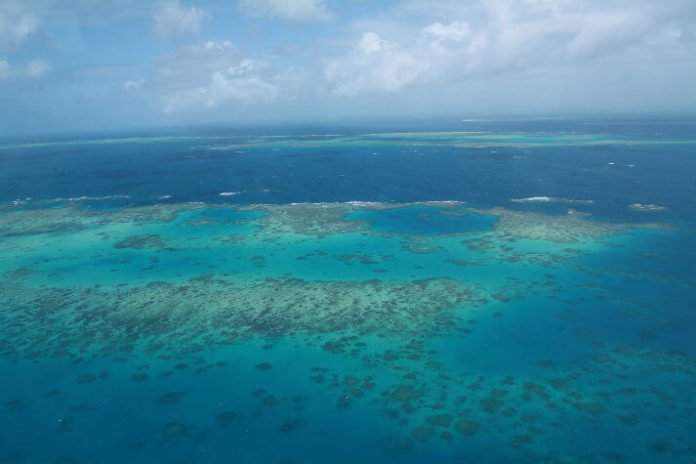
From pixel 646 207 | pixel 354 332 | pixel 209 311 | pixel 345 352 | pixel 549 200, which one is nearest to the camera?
pixel 345 352

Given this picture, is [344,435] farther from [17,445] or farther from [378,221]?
[378,221]

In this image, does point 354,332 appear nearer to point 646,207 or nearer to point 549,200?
point 549,200

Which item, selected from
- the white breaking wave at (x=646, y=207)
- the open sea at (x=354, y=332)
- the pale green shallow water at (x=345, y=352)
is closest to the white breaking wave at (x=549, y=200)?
the open sea at (x=354, y=332)

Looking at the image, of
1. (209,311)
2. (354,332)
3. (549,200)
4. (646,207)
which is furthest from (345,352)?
(646,207)

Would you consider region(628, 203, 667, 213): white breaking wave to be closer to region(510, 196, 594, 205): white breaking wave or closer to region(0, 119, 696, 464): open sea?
region(0, 119, 696, 464): open sea

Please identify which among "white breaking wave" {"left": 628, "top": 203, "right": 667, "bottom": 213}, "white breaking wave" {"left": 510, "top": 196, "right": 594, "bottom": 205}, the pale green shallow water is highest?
"white breaking wave" {"left": 510, "top": 196, "right": 594, "bottom": 205}

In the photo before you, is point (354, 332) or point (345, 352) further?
point (354, 332)

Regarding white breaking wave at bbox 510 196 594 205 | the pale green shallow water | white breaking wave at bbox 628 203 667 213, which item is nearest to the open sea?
the pale green shallow water

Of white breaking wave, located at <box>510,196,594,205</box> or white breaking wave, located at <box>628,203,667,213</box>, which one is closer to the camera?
white breaking wave, located at <box>628,203,667,213</box>

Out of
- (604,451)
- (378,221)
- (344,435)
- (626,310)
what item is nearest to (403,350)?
(344,435)
